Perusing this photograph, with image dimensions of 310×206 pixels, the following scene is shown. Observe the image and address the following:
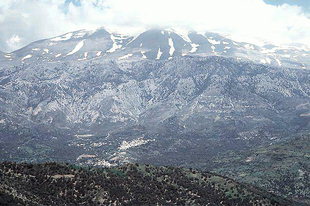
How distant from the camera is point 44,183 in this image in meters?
127

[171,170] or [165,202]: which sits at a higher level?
[165,202]

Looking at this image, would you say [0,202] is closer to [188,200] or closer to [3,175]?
[3,175]

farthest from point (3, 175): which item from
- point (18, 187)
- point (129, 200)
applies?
point (129, 200)

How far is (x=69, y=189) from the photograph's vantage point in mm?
129125

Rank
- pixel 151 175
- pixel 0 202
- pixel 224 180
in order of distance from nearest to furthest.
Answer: pixel 0 202
pixel 151 175
pixel 224 180

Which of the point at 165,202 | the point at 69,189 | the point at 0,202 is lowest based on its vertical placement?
the point at 165,202

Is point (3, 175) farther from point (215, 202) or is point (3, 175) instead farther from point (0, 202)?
point (215, 202)

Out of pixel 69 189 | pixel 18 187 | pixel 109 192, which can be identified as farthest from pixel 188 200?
pixel 18 187

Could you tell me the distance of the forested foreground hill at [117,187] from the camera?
392 ft

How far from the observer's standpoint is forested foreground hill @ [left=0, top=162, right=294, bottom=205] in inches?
4707

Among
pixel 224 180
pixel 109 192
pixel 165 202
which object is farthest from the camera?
pixel 224 180

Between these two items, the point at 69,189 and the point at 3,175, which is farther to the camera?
the point at 69,189

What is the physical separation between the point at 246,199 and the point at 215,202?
14.7 metres

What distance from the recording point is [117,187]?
144 meters
